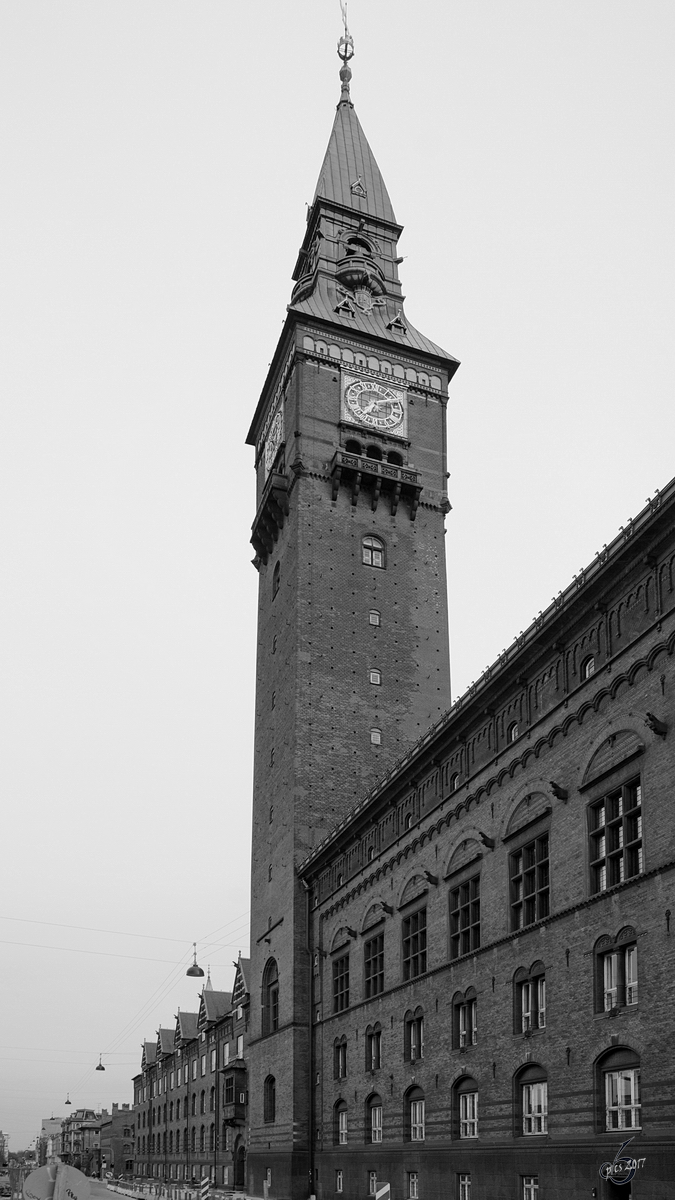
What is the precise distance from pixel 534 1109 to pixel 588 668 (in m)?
10.7

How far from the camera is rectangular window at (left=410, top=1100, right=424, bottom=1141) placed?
35.7m

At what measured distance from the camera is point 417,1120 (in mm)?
36125

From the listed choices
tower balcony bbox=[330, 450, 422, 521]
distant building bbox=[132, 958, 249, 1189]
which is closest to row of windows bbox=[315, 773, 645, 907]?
tower balcony bbox=[330, 450, 422, 521]

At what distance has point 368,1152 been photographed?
4000 cm

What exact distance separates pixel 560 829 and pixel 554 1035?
15.7ft

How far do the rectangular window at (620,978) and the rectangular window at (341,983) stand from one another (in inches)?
845

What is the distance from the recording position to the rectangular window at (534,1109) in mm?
27719

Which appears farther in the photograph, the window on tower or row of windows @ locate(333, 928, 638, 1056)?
the window on tower

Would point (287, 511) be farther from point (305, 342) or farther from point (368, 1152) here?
point (368, 1152)

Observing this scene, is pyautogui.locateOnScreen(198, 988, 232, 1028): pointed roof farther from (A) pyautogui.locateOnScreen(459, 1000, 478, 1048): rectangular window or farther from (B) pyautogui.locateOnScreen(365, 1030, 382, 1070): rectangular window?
(A) pyautogui.locateOnScreen(459, 1000, 478, 1048): rectangular window

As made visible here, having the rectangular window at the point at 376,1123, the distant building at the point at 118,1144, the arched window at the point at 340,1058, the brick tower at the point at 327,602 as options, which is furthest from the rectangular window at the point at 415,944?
the distant building at the point at 118,1144

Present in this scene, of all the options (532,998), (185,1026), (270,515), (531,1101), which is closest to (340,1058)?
(531,1101)

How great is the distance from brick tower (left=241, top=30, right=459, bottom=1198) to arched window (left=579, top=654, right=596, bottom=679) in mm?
26264

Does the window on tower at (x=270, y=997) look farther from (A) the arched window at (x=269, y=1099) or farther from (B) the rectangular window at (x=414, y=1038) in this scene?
(B) the rectangular window at (x=414, y=1038)
